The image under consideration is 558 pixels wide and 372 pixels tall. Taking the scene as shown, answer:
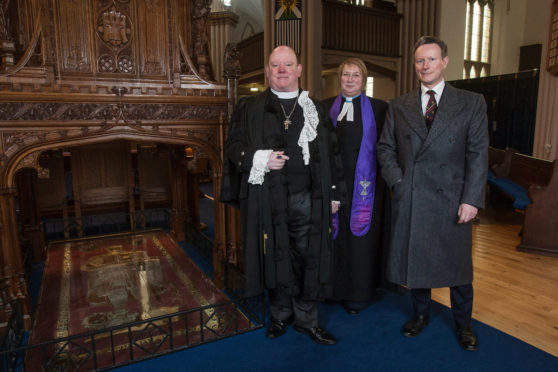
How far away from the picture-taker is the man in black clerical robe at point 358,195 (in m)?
2.82

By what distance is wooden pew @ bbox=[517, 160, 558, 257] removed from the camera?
4.50 meters

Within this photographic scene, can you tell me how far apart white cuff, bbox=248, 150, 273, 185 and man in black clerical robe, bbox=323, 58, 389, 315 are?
0.75 meters

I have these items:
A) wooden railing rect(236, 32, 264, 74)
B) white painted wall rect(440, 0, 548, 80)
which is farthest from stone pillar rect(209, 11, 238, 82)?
white painted wall rect(440, 0, 548, 80)

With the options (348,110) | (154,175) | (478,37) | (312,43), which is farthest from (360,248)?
(478,37)

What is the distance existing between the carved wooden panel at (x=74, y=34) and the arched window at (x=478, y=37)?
13258 millimetres

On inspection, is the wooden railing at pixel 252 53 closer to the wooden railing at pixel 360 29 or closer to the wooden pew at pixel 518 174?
the wooden railing at pixel 360 29

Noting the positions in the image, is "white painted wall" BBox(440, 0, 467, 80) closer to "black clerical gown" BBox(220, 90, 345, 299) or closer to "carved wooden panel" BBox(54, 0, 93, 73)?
"black clerical gown" BBox(220, 90, 345, 299)

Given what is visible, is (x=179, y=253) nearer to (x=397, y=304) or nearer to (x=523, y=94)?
(x=397, y=304)

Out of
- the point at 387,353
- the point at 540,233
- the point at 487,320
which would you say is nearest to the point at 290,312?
the point at 387,353

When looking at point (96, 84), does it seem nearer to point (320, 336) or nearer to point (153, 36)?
point (153, 36)

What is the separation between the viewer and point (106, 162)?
5.24 m

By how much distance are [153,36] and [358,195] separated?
77.1 inches

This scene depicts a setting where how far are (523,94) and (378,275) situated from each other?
7.79 meters

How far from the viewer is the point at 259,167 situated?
2283 mm
